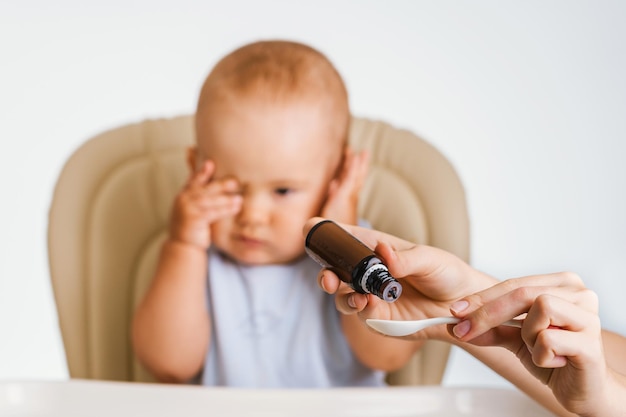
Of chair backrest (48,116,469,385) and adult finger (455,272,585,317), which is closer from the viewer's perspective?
adult finger (455,272,585,317)

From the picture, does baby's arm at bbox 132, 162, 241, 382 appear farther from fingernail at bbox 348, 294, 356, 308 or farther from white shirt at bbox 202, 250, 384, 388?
fingernail at bbox 348, 294, 356, 308

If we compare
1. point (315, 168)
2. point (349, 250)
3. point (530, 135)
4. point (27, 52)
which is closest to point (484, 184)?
point (530, 135)

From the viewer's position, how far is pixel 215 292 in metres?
1.16

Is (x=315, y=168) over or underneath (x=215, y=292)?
over

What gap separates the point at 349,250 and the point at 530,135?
1.05 metres

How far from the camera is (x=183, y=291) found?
1.11 metres

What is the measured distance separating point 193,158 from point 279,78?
17 cm

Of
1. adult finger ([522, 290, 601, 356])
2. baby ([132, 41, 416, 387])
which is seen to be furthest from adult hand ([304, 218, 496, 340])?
baby ([132, 41, 416, 387])

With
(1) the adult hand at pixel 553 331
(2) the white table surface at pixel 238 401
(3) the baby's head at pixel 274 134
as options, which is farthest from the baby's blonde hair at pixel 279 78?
(1) the adult hand at pixel 553 331

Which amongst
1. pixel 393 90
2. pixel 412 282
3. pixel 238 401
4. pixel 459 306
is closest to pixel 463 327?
pixel 459 306

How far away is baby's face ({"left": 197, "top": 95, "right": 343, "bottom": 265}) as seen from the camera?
109 centimetres

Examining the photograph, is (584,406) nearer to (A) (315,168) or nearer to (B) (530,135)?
(A) (315,168)

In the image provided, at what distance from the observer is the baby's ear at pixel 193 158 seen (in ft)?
3.75

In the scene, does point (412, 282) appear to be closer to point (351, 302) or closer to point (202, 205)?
point (351, 302)
